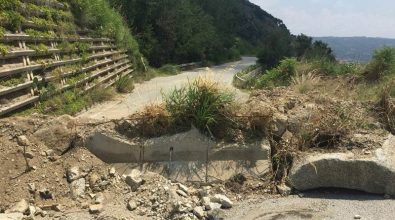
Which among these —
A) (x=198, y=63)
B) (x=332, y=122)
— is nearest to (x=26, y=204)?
(x=332, y=122)

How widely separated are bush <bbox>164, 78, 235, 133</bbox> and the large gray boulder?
135cm

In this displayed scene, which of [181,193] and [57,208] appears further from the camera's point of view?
[181,193]

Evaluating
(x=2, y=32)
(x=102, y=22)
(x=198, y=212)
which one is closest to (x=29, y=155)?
(x=198, y=212)

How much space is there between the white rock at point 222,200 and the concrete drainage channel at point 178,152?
776 mm

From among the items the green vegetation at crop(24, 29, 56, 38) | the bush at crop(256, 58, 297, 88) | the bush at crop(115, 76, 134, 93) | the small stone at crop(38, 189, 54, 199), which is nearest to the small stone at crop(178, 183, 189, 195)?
the small stone at crop(38, 189, 54, 199)

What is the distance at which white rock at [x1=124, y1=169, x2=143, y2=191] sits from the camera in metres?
6.79

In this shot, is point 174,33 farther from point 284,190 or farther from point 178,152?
point 284,190

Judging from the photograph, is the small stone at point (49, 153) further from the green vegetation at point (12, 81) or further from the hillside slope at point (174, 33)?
the hillside slope at point (174, 33)

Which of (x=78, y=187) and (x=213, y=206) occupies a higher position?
(x=78, y=187)

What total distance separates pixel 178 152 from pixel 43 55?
15.7 ft

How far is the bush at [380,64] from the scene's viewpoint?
13.6 metres

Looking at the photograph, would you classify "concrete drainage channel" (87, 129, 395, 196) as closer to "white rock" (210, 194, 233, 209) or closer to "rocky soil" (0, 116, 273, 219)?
"rocky soil" (0, 116, 273, 219)

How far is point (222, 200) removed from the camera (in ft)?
21.5

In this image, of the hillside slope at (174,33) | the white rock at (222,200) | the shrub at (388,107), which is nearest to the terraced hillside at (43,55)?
the white rock at (222,200)
